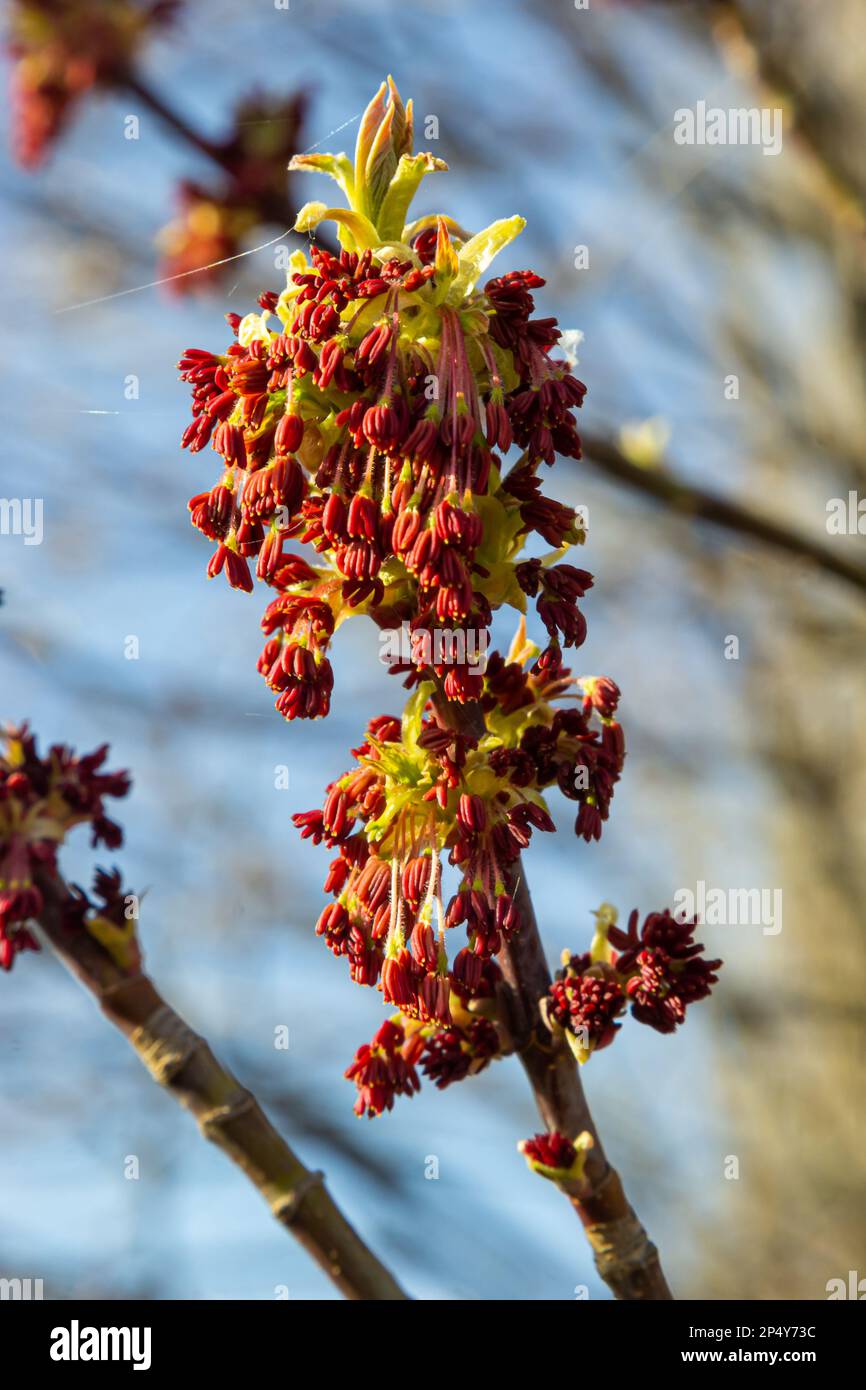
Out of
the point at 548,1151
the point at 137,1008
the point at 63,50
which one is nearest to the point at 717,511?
the point at 63,50

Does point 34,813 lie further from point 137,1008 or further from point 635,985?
point 635,985

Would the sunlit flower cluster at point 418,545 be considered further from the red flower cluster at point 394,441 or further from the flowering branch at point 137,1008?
the flowering branch at point 137,1008

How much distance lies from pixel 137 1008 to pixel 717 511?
2.54m

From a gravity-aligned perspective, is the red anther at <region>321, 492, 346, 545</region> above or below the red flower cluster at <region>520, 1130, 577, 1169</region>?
above

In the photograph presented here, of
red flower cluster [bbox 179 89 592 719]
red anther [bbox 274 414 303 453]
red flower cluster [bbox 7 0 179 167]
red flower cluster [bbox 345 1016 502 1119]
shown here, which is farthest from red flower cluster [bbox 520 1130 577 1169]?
red flower cluster [bbox 7 0 179 167]

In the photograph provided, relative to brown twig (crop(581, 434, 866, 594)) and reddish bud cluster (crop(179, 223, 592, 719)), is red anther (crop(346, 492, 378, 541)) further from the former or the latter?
brown twig (crop(581, 434, 866, 594))

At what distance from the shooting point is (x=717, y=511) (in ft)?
12.8

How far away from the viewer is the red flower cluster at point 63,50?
3.38 m

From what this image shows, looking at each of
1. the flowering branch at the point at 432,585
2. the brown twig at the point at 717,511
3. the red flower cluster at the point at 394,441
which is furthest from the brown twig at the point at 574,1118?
the brown twig at the point at 717,511

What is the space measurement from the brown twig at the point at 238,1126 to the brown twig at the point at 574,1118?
0.30m

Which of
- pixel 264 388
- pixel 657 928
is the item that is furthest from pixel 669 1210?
pixel 264 388

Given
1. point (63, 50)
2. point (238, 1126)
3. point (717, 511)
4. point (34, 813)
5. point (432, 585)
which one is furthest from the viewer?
point (717, 511)

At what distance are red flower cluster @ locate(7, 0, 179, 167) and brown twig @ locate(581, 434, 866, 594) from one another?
157 cm

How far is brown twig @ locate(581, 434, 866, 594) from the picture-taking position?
3.79 m
